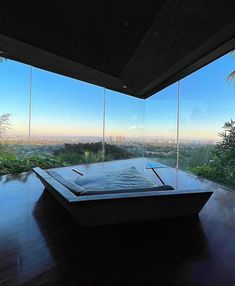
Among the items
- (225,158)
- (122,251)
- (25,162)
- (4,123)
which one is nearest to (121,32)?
(122,251)

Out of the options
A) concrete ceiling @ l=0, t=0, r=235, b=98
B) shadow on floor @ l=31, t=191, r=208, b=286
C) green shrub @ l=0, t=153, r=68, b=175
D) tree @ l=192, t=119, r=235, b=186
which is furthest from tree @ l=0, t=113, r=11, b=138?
tree @ l=192, t=119, r=235, b=186

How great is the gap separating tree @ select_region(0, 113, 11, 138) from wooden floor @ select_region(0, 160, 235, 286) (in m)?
3.68

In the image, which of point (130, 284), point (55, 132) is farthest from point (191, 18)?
point (55, 132)

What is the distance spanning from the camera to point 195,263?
170 cm

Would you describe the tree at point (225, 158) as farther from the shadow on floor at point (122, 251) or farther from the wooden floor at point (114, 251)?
the shadow on floor at point (122, 251)

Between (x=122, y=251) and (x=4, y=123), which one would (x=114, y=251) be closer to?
(x=122, y=251)

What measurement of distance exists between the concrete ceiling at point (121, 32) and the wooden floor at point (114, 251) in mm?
2299

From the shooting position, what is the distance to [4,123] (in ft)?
19.3

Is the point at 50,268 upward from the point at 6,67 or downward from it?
downward

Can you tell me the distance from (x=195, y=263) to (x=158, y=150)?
6281 mm

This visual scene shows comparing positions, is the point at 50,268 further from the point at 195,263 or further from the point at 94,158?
the point at 94,158

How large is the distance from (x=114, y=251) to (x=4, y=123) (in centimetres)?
531

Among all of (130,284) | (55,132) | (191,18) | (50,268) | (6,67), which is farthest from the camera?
(55,132)

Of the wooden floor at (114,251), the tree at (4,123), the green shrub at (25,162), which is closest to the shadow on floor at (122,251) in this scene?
the wooden floor at (114,251)
